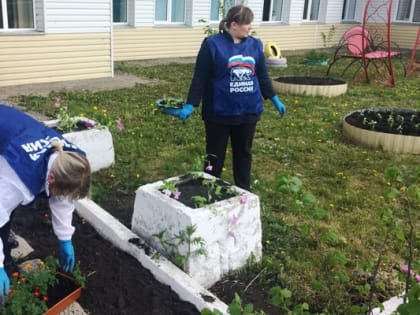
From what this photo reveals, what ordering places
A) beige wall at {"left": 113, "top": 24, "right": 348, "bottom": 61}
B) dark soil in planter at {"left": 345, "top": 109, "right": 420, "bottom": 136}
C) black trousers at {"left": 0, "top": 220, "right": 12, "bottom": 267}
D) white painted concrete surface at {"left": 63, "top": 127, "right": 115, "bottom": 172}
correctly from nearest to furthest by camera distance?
1. black trousers at {"left": 0, "top": 220, "right": 12, "bottom": 267}
2. white painted concrete surface at {"left": 63, "top": 127, "right": 115, "bottom": 172}
3. dark soil in planter at {"left": 345, "top": 109, "right": 420, "bottom": 136}
4. beige wall at {"left": 113, "top": 24, "right": 348, "bottom": 61}

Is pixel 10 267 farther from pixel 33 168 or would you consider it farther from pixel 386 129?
pixel 386 129

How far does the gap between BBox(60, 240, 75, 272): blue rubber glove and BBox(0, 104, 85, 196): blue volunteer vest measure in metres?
0.46

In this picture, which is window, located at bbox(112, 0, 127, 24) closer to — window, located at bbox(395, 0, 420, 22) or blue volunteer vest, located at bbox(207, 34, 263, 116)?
blue volunteer vest, located at bbox(207, 34, 263, 116)

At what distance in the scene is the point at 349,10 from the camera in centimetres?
1855

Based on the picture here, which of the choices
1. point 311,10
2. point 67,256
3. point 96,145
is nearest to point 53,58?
point 96,145

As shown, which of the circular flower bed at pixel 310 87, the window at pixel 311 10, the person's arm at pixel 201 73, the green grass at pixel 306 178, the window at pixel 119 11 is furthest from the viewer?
the window at pixel 311 10

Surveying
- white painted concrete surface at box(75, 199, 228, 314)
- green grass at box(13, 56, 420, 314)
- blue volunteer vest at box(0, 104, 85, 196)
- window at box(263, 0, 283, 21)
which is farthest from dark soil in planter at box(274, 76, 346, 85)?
blue volunteer vest at box(0, 104, 85, 196)

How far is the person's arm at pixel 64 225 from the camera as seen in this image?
8.80ft

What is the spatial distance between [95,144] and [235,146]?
1.38 metres

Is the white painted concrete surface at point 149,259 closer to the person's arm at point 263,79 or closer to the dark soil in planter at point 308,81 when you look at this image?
the person's arm at point 263,79

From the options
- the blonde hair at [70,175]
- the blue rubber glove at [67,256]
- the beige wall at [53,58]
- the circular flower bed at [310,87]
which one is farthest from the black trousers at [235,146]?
the beige wall at [53,58]

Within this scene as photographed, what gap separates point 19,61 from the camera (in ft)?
28.7

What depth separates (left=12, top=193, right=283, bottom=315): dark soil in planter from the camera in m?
2.71

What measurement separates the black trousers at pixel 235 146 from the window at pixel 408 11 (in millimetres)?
16538
